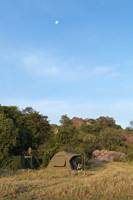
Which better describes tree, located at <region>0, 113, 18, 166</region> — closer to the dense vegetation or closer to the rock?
the dense vegetation

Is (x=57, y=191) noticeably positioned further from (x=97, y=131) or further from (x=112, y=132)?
(x=97, y=131)

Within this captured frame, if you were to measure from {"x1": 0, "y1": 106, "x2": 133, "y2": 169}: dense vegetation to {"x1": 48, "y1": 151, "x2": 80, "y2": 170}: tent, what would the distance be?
6.51ft

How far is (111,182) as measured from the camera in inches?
856

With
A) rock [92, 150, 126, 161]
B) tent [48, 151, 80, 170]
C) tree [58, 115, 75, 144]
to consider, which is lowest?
tent [48, 151, 80, 170]

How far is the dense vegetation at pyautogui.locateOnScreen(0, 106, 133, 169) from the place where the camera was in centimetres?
3488

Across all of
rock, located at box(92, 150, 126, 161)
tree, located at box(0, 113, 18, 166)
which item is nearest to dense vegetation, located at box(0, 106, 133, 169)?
tree, located at box(0, 113, 18, 166)

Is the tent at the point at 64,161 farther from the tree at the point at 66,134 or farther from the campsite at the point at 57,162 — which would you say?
the tree at the point at 66,134

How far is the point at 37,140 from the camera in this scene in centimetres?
4103

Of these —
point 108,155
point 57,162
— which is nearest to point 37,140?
point 108,155

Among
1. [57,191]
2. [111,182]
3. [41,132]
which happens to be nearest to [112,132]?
[41,132]

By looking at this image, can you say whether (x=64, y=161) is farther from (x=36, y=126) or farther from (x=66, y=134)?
(x=66, y=134)

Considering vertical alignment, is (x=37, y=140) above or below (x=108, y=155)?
above

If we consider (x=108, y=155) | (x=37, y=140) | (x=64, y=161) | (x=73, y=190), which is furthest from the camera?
(x=108, y=155)

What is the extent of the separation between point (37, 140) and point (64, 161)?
25.5ft
